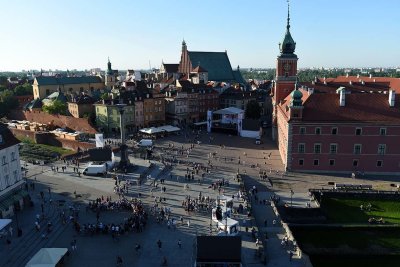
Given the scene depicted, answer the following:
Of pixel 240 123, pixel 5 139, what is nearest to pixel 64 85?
pixel 240 123

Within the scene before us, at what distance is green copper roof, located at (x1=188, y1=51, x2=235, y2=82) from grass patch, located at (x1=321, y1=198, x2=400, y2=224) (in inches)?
3414

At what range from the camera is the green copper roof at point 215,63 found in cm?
12351

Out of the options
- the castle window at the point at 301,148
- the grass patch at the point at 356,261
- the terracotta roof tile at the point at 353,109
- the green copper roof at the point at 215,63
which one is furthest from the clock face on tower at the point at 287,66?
the green copper roof at the point at 215,63

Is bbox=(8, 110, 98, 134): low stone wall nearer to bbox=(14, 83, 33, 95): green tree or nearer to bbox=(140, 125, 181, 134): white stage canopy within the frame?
bbox=(140, 125, 181, 134): white stage canopy

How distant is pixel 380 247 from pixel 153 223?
A: 1934cm

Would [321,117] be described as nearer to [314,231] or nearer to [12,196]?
[314,231]

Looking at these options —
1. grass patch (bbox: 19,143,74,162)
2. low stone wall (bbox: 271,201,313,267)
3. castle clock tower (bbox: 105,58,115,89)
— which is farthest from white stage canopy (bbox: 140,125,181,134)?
castle clock tower (bbox: 105,58,115,89)

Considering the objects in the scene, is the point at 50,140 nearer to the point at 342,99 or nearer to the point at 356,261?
the point at 342,99

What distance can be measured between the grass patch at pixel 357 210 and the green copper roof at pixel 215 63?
86718 millimetres

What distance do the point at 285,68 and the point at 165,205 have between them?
136 feet

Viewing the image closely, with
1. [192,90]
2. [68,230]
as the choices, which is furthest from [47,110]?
[68,230]

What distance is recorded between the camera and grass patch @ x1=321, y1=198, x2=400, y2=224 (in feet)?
124

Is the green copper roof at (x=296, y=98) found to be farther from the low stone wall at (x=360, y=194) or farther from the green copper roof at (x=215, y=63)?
the green copper roof at (x=215, y=63)

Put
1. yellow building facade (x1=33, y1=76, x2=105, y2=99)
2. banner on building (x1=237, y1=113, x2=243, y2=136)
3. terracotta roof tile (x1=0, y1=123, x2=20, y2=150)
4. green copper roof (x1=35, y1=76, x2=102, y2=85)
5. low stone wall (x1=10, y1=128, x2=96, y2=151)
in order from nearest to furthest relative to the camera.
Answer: terracotta roof tile (x1=0, y1=123, x2=20, y2=150) → low stone wall (x1=10, y1=128, x2=96, y2=151) → banner on building (x1=237, y1=113, x2=243, y2=136) → yellow building facade (x1=33, y1=76, x2=105, y2=99) → green copper roof (x1=35, y1=76, x2=102, y2=85)
